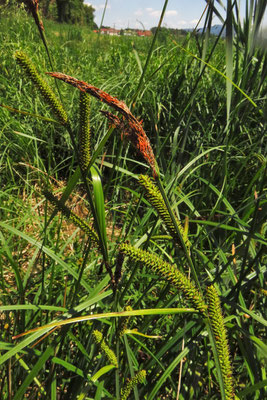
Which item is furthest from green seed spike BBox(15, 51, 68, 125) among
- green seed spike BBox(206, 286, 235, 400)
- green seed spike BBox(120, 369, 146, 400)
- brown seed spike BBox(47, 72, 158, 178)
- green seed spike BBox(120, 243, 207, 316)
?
green seed spike BBox(120, 369, 146, 400)

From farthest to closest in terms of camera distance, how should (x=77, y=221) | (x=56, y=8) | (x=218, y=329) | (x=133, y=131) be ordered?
(x=56, y=8) → (x=77, y=221) → (x=218, y=329) → (x=133, y=131)

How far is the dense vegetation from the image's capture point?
21.6 inches

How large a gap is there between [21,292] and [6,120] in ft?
6.16

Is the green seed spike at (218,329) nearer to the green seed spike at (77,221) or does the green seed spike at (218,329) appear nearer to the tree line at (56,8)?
the green seed spike at (77,221)

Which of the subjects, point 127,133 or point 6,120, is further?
point 6,120

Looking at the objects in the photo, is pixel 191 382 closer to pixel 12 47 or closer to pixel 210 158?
pixel 210 158

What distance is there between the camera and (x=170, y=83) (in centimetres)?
283

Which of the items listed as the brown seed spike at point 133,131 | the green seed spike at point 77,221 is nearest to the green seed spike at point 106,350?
the green seed spike at point 77,221

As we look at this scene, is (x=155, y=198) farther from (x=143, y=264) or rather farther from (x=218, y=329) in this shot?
(x=218, y=329)

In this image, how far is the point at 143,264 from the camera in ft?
1.71

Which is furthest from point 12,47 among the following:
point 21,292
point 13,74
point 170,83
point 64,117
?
point 64,117

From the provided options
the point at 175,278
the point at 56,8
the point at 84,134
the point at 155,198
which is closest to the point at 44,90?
the point at 84,134

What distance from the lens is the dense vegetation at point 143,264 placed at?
1.80 ft

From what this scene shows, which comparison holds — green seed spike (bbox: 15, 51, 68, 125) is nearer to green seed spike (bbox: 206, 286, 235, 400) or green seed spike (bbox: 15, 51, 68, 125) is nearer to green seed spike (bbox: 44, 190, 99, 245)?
green seed spike (bbox: 44, 190, 99, 245)
